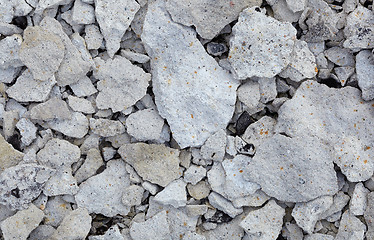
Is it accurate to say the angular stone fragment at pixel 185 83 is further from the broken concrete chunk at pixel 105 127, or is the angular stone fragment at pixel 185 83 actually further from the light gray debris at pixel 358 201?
the light gray debris at pixel 358 201

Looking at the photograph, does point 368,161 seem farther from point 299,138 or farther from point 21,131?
point 21,131

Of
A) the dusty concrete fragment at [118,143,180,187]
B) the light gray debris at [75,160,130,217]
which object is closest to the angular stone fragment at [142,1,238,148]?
the dusty concrete fragment at [118,143,180,187]

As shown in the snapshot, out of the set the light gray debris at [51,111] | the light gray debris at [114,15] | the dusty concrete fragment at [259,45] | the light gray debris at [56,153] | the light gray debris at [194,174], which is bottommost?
the light gray debris at [194,174]

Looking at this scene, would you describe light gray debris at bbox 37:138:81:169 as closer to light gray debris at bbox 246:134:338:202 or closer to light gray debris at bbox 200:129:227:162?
light gray debris at bbox 200:129:227:162

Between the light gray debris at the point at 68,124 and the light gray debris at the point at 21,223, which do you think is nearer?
the light gray debris at the point at 21,223

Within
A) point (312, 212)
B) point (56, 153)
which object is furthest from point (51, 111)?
point (312, 212)

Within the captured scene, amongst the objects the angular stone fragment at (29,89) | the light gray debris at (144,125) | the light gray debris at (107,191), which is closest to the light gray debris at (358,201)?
the light gray debris at (144,125)
